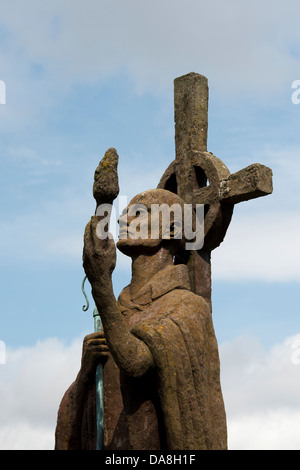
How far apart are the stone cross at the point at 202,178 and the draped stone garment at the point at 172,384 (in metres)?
0.81

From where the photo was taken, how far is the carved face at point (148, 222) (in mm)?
9203

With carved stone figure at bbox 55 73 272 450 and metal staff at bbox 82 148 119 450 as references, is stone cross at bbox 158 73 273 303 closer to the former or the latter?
carved stone figure at bbox 55 73 272 450

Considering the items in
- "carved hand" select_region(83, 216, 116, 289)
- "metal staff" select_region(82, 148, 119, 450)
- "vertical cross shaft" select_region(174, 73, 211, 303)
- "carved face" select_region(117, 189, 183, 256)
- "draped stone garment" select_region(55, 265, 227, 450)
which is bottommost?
"draped stone garment" select_region(55, 265, 227, 450)

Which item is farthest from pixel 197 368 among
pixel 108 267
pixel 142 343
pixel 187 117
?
pixel 187 117

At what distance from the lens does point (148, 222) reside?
9.26 meters

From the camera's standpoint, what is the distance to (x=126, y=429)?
8.82 meters

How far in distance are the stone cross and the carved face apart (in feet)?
1.41

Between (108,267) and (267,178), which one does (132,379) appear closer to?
(108,267)

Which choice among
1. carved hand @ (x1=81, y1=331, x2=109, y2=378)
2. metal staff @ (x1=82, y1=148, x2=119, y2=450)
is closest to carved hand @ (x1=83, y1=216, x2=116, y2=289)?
metal staff @ (x1=82, y1=148, x2=119, y2=450)

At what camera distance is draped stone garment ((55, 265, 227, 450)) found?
26.9ft

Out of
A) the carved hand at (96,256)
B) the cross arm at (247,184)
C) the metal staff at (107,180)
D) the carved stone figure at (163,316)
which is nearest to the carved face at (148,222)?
the carved stone figure at (163,316)

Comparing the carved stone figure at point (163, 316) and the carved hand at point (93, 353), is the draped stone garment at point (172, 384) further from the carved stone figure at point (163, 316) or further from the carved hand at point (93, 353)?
the carved hand at point (93, 353)

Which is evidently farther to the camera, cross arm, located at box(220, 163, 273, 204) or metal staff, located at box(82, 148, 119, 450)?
cross arm, located at box(220, 163, 273, 204)
